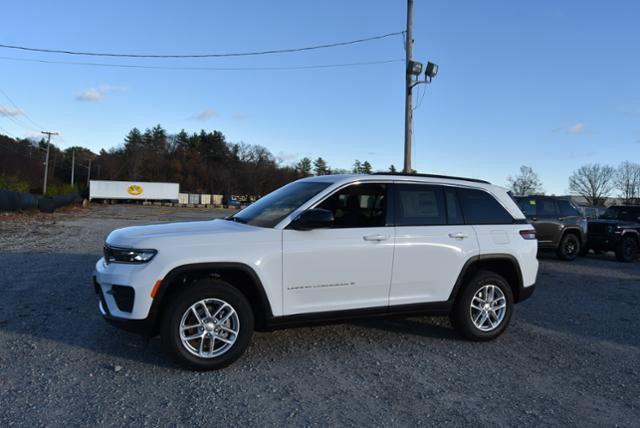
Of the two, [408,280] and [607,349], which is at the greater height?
[408,280]

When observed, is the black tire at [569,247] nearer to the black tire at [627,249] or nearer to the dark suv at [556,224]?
the dark suv at [556,224]

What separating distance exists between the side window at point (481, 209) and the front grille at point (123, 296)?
3.49m

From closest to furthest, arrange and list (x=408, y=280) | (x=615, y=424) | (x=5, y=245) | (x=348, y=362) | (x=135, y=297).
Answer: (x=615, y=424)
(x=135, y=297)
(x=348, y=362)
(x=408, y=280)
(x=5, y=245)

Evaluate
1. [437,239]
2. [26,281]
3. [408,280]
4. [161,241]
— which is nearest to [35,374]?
[161,241]

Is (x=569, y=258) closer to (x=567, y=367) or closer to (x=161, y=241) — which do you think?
(x=567, y=367)

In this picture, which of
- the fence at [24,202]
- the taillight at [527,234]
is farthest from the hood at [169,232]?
the fence at [24,202]

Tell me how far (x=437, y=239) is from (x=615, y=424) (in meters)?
2.21

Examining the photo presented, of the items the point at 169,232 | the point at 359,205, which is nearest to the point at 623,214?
the point at 359,205

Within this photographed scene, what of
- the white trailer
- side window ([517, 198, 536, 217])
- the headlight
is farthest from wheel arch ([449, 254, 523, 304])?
the white trailer

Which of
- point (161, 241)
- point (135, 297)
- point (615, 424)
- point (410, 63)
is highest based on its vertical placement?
point (410, 63)

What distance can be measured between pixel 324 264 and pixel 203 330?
122 cm

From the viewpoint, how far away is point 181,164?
10312 centimetres

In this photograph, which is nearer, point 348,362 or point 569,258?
point 348,362

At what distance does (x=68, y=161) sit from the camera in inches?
4306
